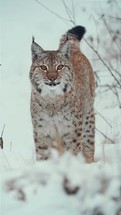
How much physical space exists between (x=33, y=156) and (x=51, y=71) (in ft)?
2.52

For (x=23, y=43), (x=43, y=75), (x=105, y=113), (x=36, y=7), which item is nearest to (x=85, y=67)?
(x=43, y=75)

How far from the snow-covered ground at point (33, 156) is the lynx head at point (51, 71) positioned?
673mm

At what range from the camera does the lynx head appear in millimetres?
6750

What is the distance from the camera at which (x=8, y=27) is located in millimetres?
13375

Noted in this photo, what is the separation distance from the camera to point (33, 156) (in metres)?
6.77

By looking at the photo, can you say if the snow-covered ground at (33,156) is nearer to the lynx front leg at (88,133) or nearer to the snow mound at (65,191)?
the snow mound at (65,191)

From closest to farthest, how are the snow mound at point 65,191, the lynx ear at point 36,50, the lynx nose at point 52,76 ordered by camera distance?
the snow mound at point 65,191 < the lynx nose at point 52,76 < the lynx ear at point 36,50

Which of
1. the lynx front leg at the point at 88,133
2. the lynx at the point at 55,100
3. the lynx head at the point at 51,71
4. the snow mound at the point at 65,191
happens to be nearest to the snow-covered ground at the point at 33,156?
the snow mound at the point at 65,191

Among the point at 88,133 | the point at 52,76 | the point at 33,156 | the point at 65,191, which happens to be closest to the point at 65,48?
the point at 52,76

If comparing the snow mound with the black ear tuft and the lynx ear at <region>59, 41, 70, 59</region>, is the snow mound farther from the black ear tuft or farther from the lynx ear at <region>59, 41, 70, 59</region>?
the black ear tuft

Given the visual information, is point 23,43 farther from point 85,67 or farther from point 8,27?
point 85,67

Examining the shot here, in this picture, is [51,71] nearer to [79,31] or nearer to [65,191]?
[79,31]

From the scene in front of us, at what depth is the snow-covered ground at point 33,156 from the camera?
135 inches

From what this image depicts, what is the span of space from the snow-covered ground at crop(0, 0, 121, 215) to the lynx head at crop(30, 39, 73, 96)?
0.67 meters
